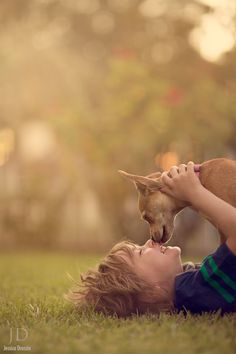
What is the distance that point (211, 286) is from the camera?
13.0ft

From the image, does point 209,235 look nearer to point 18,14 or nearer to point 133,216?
point 133,216

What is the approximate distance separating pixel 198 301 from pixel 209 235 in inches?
554

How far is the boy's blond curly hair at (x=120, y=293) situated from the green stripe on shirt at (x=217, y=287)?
342 millimetres

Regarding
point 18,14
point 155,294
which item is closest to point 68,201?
point 18,14

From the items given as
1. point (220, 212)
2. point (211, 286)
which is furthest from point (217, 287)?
point (220, 212)

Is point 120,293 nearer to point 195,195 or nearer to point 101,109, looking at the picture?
point 195,195

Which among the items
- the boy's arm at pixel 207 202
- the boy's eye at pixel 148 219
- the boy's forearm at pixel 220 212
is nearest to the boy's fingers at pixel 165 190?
the boy's eye at pixel 148 219

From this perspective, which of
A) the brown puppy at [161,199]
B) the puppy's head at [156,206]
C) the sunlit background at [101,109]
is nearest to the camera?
the brown puppy at [161,199]

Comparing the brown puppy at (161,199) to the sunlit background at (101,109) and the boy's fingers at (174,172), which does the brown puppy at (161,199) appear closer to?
the boy's fingers at (174,172)

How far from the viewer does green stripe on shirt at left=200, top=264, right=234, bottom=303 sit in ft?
13.0

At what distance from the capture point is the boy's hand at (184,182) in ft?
13.3

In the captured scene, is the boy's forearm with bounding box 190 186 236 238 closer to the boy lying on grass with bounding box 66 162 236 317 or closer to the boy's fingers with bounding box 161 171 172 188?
the boy lying on grass with bounding box 66 162 236 317

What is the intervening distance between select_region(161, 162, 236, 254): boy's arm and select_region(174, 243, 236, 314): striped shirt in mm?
118

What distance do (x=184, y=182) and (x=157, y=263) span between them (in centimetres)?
56
